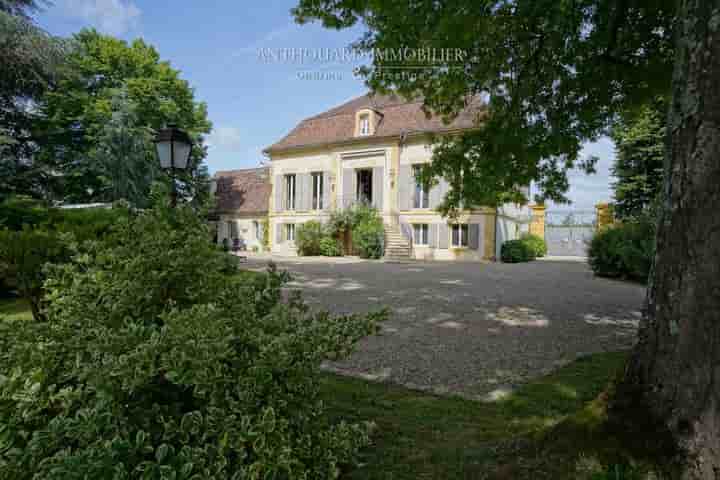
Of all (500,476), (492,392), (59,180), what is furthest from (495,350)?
(59,180)

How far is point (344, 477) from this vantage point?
1725 millimetres

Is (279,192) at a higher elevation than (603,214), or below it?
higher

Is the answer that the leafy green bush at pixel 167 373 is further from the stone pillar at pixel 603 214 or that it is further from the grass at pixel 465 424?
the stone pillar at pixel 603 214

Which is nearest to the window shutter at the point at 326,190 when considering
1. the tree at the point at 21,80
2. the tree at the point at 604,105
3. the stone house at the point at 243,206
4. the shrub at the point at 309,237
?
the shrub at the point at 309,237

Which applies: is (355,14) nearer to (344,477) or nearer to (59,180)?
(344,477)

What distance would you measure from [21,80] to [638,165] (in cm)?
2493

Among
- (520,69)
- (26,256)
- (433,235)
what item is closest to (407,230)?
(433,235)

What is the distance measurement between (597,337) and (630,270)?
23.6ft

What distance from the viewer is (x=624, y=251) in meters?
10.1

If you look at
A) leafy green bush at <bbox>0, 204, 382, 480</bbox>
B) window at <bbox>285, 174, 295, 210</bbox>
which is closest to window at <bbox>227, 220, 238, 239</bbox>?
window at <bbox>285, 174, 295, 210</bbox>

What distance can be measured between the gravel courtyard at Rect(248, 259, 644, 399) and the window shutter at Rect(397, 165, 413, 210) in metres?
9.66

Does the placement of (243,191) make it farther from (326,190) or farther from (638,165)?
(638,165)

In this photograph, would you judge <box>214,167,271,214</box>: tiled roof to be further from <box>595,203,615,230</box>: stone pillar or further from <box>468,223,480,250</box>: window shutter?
<box>595,203,615,230</box>: stone pillar

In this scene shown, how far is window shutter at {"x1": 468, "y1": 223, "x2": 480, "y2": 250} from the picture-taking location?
17.0m
